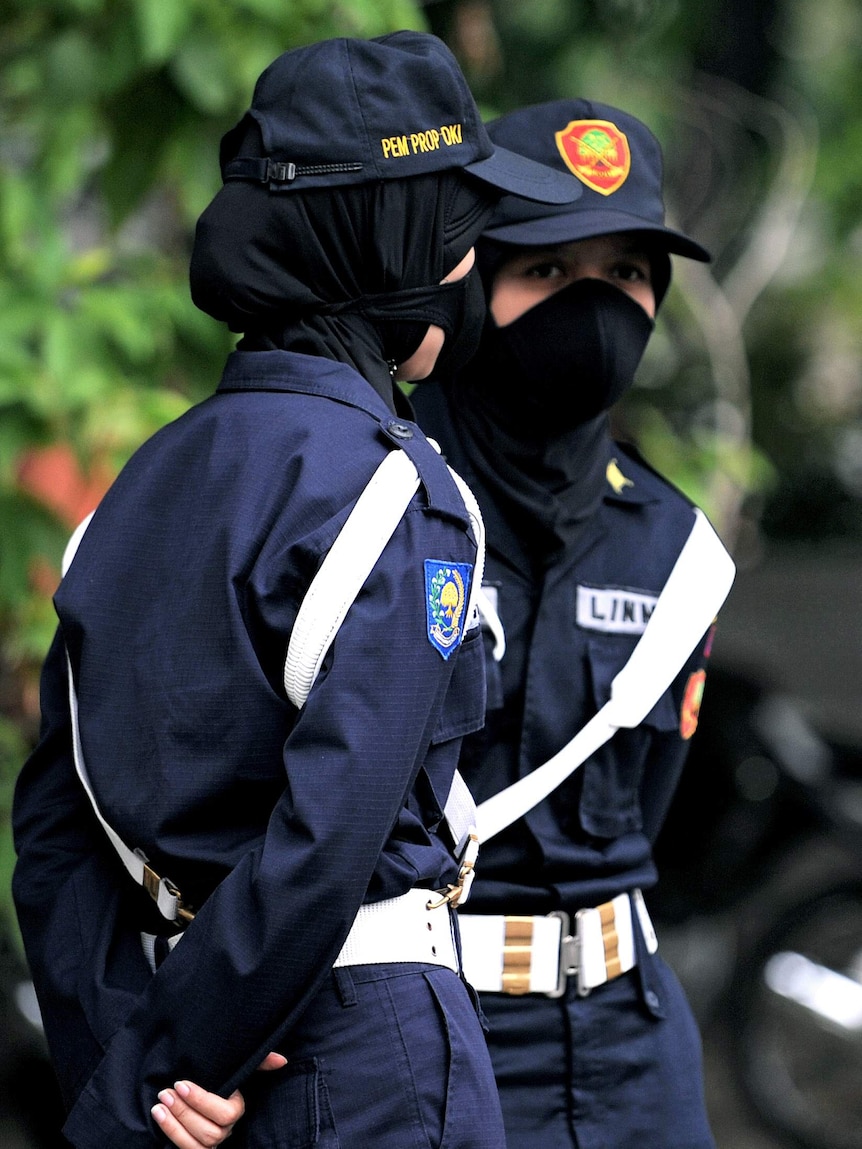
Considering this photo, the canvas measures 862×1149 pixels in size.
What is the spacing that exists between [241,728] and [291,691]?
58mm

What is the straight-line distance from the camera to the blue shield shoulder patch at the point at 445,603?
1513mm

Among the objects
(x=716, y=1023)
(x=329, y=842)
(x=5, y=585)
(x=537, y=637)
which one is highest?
(x=329, y=842)

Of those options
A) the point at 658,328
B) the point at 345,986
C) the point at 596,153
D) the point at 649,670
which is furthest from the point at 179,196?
the point at 345,986

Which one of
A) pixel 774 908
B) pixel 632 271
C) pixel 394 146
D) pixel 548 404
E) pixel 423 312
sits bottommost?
pixel 774 908

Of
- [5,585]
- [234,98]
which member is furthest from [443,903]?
[234,98]

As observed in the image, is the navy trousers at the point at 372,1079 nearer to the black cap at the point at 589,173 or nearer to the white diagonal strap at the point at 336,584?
the white diagonal strap at the point at 336,584

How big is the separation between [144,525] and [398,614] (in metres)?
0.29

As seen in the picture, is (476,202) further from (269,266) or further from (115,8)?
(115,8)

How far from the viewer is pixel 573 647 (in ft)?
6.99

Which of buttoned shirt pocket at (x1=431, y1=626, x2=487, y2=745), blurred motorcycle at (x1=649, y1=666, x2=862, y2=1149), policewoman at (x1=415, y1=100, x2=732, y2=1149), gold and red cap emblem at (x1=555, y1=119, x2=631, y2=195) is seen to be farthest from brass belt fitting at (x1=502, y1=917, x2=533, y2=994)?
blurred motorcycle at (x1=649, y1=666, x2=862, y2=1149)

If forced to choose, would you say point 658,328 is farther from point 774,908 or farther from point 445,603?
point 445,603

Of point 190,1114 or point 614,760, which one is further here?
point 614,760

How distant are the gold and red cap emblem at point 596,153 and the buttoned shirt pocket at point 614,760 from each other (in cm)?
60

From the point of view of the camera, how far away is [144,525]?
5.26 ft
